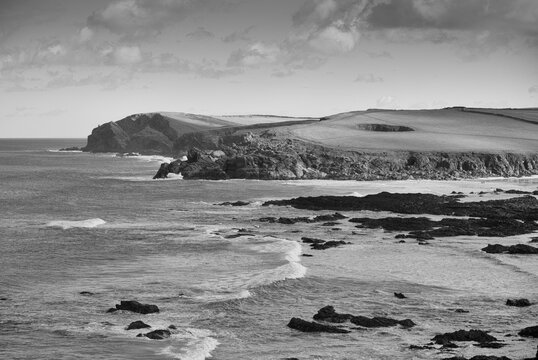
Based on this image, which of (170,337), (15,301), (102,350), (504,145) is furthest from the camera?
(504,145)

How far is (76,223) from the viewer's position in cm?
5959

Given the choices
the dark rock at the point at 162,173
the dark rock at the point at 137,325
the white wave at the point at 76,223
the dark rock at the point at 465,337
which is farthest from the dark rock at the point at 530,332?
the dark rock at the point at 162,173

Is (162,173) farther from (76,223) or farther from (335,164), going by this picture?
(76,223)

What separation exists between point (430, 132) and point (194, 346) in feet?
416

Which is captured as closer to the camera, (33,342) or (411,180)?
(33,342)

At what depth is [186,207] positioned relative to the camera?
7350 cm

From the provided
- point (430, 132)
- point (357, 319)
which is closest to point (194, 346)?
point (357, 319)

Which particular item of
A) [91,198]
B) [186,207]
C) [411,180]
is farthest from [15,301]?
[411,180]

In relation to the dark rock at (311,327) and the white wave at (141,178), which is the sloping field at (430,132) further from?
the dark rock at (311,327)

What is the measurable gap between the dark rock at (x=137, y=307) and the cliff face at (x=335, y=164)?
81.5 metres

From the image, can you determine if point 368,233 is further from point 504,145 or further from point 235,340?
point 504,145

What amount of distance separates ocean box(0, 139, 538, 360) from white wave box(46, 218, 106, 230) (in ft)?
0.51

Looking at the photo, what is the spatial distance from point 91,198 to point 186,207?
49.6ft

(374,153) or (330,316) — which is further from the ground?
(374,153)
